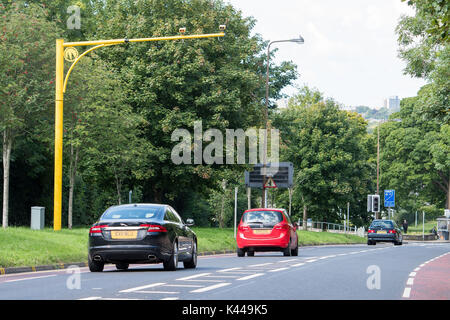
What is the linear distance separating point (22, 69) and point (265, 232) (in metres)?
12.1

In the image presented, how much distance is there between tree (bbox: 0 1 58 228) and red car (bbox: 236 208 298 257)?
933 cm

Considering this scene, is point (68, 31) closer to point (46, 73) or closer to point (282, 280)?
point (46, 73)

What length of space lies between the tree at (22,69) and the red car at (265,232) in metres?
9.33

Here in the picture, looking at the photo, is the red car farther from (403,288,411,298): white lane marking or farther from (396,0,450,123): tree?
(403,288,411,298): white lane marking

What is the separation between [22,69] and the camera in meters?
32.2

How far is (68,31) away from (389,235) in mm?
23351

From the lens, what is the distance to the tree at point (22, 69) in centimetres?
3091

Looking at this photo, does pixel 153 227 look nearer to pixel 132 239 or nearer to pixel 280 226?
pixel 132 239

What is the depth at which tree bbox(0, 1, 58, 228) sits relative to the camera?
3091cm

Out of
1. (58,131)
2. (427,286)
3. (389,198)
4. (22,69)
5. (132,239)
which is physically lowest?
(427,286)

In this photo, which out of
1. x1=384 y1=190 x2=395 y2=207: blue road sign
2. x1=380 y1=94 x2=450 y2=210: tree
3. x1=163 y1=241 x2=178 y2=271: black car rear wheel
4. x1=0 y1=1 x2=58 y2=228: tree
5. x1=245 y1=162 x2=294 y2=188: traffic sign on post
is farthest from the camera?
x1=380 y1=94 x2=450 y2=210: tree

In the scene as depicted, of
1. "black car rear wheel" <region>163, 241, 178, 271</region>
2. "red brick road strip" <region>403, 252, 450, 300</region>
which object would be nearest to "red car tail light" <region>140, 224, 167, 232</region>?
"black car rear wheel" <region>163, 241, 178, 271</region>

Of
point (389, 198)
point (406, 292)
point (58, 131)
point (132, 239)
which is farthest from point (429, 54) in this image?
point (389, 198)

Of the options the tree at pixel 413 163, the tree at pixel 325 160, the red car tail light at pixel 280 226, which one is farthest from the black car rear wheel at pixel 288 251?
the tree at pixel 413 163
